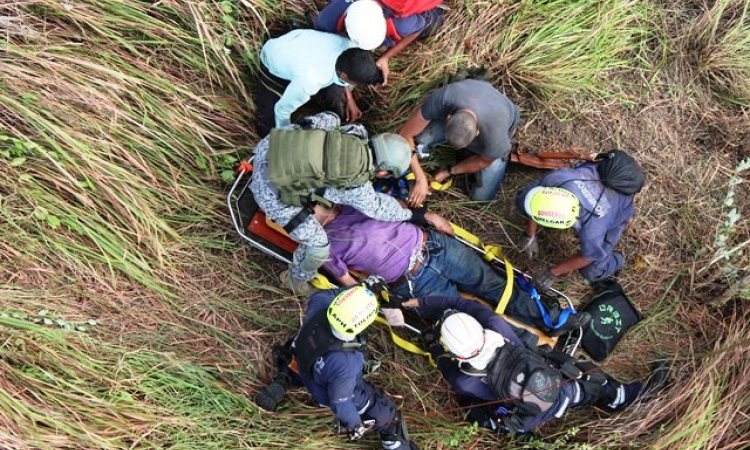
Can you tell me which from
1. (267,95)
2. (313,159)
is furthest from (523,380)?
(267,95)

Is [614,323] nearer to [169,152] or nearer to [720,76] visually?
[720,76]

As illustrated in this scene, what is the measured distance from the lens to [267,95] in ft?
12.5

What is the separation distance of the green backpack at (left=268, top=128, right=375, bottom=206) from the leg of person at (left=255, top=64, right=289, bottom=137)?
72cm

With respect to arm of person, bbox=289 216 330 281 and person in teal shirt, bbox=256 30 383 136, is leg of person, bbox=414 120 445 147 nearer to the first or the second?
person in teal shirt, bbox=256 30 383 136

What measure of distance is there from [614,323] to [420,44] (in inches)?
121

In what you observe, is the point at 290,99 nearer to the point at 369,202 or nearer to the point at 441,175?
the point at 369,202

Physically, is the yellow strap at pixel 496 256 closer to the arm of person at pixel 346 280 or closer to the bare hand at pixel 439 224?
the bare hand at pixel 439 224

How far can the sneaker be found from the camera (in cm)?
397

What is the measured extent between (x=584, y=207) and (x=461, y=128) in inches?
46.2

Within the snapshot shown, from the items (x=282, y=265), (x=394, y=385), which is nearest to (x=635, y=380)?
(x=394, y=385)

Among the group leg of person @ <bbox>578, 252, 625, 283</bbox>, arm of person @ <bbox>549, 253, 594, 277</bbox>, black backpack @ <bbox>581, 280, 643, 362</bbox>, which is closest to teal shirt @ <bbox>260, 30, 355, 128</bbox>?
arm of person @ <bbox>549, 253, 594, 277</bbox>

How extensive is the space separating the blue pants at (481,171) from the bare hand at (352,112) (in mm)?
571

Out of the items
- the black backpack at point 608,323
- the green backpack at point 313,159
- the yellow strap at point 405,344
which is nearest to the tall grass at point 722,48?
the black backpack at point 608,323

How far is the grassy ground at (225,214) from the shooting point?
327cm
